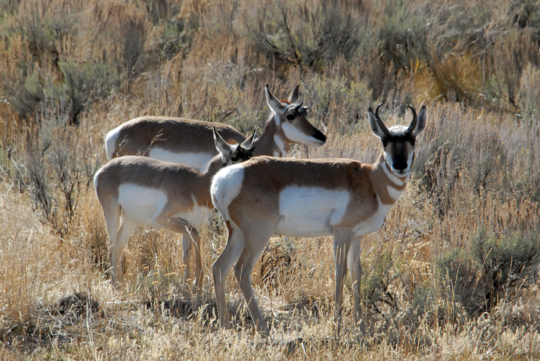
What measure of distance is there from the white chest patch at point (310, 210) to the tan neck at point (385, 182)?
287mm

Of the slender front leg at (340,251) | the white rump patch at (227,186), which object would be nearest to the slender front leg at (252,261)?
the white rump patch at (227,186)

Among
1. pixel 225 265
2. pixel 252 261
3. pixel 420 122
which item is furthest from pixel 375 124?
pixel 225 265

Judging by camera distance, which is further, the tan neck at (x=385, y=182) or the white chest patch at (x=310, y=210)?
the tan neck at (x=385, y=182)

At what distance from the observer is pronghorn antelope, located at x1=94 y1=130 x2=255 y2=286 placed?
5434 mm

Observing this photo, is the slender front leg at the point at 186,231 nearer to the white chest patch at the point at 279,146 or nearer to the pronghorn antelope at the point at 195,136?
the pronghorn antelope at the point at 195,136

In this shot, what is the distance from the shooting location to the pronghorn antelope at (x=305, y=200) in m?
4.47

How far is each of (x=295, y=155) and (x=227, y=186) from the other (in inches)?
165

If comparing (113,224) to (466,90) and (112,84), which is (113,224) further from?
(466,90)

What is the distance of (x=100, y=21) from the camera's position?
44.8 ft

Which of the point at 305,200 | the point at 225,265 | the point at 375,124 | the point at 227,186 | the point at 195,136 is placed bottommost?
the point at 225,265

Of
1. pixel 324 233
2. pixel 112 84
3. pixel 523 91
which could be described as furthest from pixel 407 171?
pixel 112 84

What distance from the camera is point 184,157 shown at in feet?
25.0

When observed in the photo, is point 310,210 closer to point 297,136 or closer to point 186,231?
point 186,231

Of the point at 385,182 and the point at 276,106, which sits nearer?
the point at 385,182
